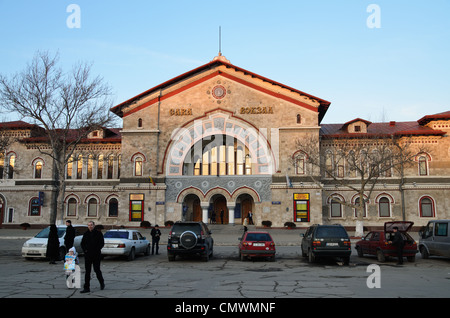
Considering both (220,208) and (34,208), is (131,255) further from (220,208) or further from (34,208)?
(34,208)

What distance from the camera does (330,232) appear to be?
16656 millimetres

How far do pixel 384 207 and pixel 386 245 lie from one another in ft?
73.6

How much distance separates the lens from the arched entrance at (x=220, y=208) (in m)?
40.4

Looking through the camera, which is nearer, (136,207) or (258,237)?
(258,237)

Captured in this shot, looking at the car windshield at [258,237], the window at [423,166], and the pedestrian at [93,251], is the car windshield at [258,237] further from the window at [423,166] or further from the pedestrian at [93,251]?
the window at [423,166]

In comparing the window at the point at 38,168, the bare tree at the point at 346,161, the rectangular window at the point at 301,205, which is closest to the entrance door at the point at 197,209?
the rectangular window at the point at 301,205

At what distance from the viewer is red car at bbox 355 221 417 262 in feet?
57.4

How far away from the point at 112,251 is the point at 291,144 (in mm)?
23326

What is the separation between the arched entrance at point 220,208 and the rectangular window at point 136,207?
7.23m

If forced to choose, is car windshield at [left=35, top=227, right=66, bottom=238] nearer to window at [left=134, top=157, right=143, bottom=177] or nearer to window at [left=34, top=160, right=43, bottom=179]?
window at [left=134, top=157, right=143, bottom=177]

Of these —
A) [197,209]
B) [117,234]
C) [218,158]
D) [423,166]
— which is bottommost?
[117,234]

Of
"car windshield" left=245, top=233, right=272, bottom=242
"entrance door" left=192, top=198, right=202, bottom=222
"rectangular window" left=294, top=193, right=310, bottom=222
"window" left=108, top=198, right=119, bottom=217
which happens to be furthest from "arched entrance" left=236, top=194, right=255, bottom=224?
"car windshield" left=245, top=233, right=272, bottom=242

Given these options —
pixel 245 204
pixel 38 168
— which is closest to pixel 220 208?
pixel 245 204
